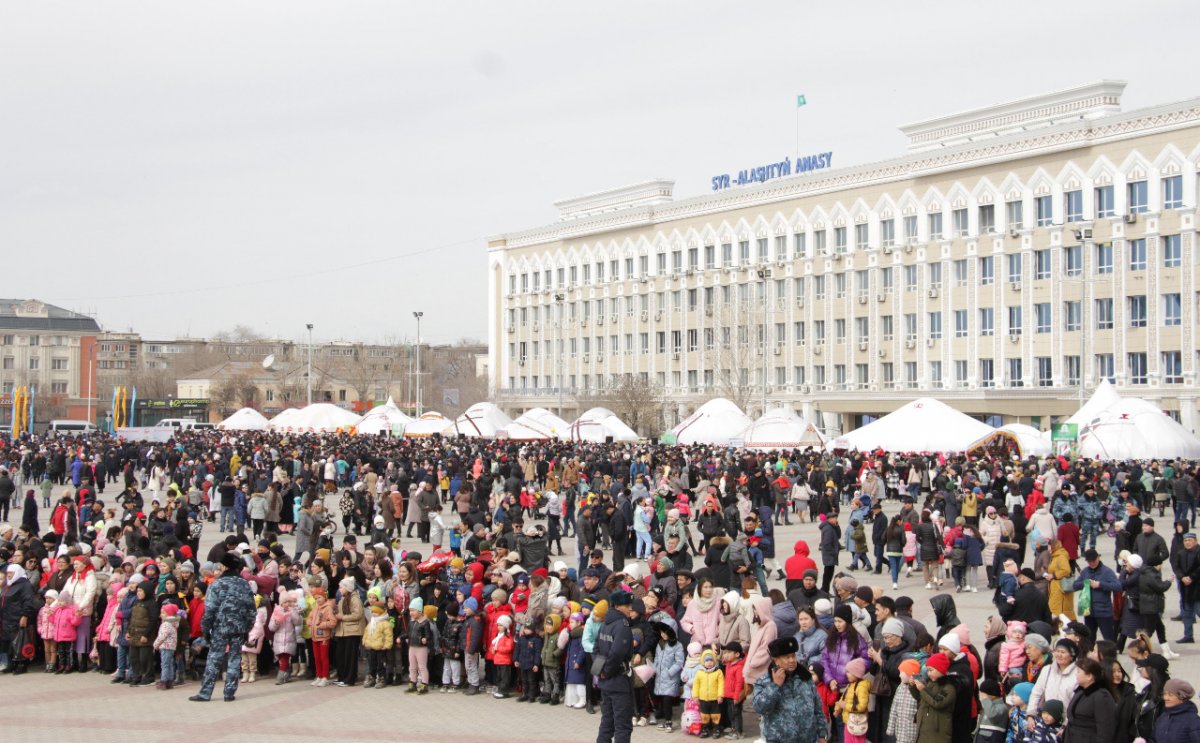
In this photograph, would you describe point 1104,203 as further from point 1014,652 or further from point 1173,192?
point 1014,652

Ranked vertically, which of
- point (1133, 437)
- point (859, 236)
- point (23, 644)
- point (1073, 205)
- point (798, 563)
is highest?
point (859, 236)

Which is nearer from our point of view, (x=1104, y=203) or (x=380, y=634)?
(x=380, y=634)

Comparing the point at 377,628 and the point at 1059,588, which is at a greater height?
the point at 1059,588

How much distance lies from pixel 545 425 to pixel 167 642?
140 ft

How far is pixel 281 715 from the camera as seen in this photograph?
42.7 ft

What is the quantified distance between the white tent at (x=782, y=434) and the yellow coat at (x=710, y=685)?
34558mm

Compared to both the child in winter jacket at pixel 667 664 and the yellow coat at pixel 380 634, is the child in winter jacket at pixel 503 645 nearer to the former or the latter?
the yellow coat at pixel 380 634

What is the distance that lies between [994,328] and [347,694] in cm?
5528

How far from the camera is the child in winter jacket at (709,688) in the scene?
1188 cm

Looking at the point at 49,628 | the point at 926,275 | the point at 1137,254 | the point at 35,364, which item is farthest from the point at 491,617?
the point at 35,364

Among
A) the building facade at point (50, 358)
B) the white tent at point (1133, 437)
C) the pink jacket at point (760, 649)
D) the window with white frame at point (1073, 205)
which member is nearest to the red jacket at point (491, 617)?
the pink jacket at point (760, 649)

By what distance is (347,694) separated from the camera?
14.1 meters

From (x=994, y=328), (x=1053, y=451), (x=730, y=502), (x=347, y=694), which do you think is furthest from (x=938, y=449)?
(x=347, y=694)

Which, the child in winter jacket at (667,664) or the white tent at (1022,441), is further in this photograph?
the white tent at (1022,441)
